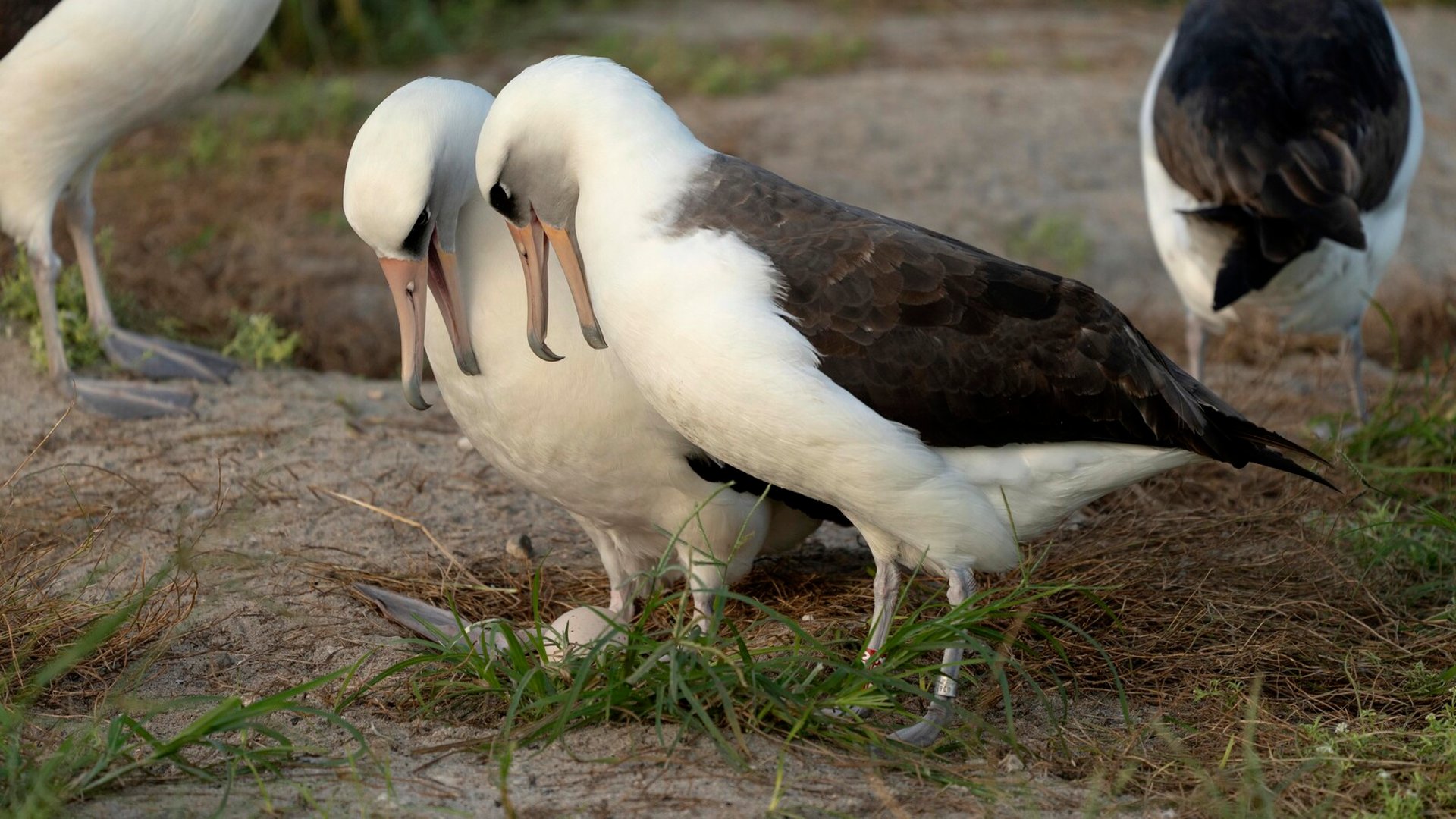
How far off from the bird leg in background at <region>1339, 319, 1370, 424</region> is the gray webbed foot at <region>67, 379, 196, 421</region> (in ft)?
14.2

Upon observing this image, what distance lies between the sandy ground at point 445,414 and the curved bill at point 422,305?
0.60m

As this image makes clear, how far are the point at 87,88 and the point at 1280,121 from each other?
4143 mm

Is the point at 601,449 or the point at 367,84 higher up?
the point at 601,449

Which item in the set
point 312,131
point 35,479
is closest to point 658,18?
point 312,131

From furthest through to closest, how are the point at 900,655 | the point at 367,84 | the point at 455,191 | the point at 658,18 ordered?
1. the point at 658,18
2. the point at 367,84
3. the point at 455,191
4. the point at 900,655

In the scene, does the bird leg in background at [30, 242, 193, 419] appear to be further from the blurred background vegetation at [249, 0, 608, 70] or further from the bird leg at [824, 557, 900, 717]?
the blurred background vegetation at [249, 0, 608, 70]

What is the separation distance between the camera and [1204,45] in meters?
5.97

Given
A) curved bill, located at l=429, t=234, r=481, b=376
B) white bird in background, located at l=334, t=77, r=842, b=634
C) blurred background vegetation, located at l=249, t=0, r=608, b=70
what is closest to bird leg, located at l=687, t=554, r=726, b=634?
white bird in background, located at l=334, t=77, r=842, b=634

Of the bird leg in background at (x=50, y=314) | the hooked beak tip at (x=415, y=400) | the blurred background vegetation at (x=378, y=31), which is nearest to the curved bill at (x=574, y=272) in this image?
the hooked beak tip at (x=415, y=400)

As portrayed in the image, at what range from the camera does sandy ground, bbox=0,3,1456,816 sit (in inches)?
120

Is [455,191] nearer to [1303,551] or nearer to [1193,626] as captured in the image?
[1193,626]

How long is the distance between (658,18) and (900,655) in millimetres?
8977

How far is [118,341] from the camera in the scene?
5.79m

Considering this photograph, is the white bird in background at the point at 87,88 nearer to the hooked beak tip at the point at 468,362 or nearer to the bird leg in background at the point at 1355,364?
the hooked beak tip at the point at 468,362
